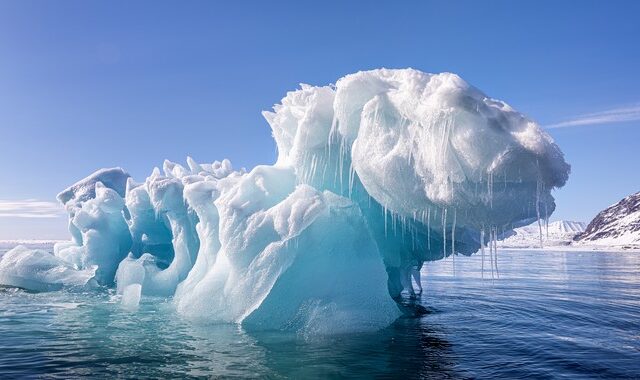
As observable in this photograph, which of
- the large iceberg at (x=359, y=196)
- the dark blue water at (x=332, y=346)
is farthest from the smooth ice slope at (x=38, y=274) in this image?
the large iceberg at (x=359, y=196)

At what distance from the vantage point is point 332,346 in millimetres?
11117

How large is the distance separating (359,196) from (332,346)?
18.1ft

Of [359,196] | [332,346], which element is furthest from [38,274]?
[332,346]

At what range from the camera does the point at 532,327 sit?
14.5m

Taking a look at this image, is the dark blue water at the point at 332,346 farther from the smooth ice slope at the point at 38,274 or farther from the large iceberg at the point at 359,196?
the smooth ice slope at the point at 38,274

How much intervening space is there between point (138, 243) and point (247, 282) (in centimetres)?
1635

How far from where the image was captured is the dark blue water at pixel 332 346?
9375 mm

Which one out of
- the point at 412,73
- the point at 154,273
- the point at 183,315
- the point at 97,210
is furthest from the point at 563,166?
the point at 97,210

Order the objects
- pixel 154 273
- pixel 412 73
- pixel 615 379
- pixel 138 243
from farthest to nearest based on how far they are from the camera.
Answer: pixel 138 243
pixel 154 273
pixel 412 73
pixel 615 379

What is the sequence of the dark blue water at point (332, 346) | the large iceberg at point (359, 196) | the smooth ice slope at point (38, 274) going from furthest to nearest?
the smooth ice slope at point (38, 274) < the large iceberg at point (359, 196) < the dark blue water at point (332, 346)

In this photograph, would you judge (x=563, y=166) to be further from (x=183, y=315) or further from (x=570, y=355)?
(x=183, y=315)

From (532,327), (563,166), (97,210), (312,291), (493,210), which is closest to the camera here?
(563,166)

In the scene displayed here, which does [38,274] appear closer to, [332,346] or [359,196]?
[359,196]

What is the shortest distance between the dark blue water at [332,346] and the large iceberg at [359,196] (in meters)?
1.03
